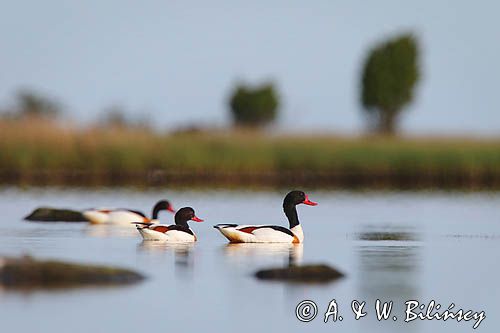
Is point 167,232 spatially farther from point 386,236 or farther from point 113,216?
point 386,236

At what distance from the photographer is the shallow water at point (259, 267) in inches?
453

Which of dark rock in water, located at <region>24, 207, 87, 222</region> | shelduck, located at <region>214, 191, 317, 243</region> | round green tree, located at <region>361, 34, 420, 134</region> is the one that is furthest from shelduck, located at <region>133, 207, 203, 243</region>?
round green tree, located at <region>361, 34, 420, 134</region>

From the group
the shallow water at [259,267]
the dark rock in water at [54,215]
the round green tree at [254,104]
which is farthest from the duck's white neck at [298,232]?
the round green tree at [254,104]

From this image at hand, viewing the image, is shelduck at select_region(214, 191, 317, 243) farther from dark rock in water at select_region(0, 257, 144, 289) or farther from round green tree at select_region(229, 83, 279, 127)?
round green tree at select_region(229, 83, 279, 127)

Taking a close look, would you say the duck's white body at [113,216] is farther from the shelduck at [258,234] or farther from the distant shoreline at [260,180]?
the distant shoreline at [260,180]

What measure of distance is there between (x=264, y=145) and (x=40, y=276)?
2447cm

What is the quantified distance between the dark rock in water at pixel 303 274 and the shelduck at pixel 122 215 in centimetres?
683

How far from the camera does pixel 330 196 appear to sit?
97.8ft

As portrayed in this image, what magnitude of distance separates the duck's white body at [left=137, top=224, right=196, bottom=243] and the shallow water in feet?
0.71

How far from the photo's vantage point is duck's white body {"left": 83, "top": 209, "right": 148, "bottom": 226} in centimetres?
2036

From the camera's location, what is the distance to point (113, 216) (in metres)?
20.5

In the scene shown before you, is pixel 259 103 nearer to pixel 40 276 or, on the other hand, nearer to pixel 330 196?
pixel 330 196

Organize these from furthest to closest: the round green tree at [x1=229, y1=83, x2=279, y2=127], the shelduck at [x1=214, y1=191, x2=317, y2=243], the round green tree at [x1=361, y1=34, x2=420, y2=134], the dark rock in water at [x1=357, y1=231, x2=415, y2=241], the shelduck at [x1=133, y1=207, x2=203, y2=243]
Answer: the round green tree at [x1=229, y1=83, x2=279, y2=127], the round green tree at [x1=361, y1=34, x2=420, y2=134], the dark rock in water at [x1=357, y1=231, x2=415, y2=241], the shelduck at [x1=133, y1=207, x2=203, y2=243], the shelduck at [x1=214, y1=191, x2=317, y2=243]

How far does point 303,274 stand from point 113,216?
768cm
